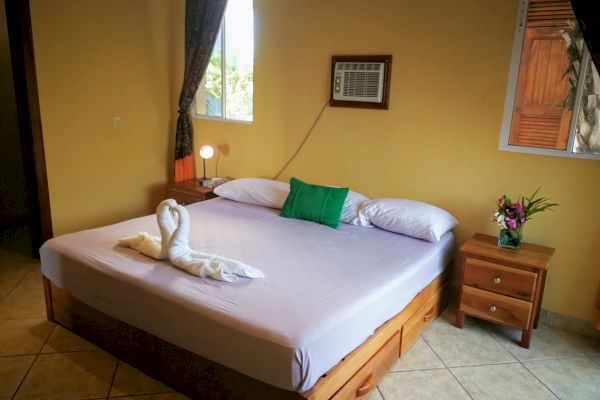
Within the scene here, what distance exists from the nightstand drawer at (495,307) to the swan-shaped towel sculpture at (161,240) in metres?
1.82

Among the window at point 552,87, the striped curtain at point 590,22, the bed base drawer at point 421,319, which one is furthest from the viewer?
the window at point 552,87

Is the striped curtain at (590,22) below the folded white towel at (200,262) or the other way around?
the other way around

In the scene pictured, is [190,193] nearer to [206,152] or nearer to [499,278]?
[206,152]

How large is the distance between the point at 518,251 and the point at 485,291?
319 millimetres

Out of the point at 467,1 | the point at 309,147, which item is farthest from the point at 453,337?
the point at 467,1

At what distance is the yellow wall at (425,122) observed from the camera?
2963mm

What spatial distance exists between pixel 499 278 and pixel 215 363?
173 centimetres

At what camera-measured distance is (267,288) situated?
2.21 meters

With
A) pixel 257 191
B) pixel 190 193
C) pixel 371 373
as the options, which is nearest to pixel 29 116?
pixel 190 193

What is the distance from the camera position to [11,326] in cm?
288

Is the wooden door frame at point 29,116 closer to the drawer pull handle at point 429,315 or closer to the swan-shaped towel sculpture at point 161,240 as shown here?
the swan-shaped towel sculpture at point 161,240

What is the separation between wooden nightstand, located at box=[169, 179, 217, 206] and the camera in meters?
4.07

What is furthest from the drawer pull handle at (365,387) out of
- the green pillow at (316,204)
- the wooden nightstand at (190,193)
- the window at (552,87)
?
the wooden nightstand at (190,193)

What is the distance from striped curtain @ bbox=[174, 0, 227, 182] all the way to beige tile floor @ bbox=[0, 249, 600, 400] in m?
1.97
